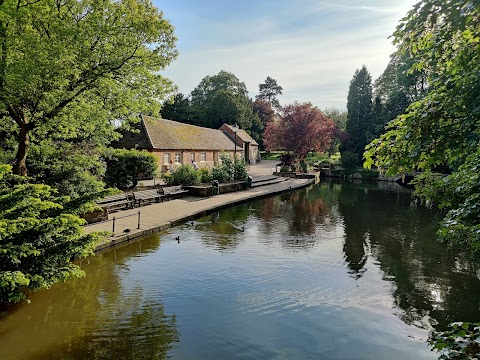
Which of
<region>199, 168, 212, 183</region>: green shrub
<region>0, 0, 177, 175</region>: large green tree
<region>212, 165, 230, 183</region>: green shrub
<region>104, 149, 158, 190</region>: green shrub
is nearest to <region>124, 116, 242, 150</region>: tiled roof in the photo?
<region>104, 149, 158, 190</region>: green shrub

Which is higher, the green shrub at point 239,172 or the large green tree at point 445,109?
the large green tree at point 445,109

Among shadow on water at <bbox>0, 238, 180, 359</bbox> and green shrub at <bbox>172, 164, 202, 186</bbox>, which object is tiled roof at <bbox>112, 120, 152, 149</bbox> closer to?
green shrub at <bbox>172, 164, 202, 186</bbox>

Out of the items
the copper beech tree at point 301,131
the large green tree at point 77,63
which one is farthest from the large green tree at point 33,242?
the copper beech tree at point 301,131

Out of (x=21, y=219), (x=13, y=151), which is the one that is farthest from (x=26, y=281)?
(x=13, y=151)

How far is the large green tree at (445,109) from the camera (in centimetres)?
387

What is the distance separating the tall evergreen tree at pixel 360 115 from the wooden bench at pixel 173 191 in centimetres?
3300

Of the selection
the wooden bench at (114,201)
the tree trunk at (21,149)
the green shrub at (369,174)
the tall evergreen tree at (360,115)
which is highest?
the tall evergreen tree at (360,115)

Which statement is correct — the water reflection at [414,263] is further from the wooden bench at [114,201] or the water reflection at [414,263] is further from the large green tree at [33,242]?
the wooden bench at [114,201]

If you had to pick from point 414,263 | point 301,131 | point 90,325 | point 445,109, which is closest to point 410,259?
point 414,263

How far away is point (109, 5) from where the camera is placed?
12852 mm

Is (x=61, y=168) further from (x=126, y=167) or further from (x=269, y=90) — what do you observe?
(x=269, y=90)

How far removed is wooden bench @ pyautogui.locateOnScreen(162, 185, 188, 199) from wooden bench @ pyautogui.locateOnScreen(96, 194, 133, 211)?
3.39 metres

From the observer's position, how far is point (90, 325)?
7.48 metres

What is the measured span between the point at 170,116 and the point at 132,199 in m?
44.2
